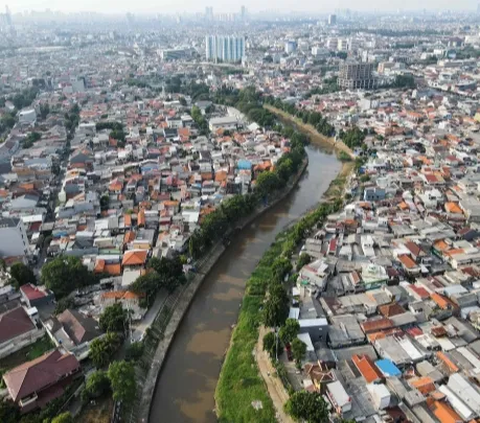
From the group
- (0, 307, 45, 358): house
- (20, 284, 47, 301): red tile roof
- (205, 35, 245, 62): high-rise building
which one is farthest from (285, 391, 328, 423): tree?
(205, 35, 245, 62): high-rise building

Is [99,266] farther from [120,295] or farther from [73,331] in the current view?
[73,331]

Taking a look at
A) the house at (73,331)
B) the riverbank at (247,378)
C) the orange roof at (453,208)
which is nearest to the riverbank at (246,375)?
the riverbank at (247,378)

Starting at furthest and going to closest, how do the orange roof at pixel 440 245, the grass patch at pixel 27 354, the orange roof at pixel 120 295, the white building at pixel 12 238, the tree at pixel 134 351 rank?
the orange roof at pixel 440 245
the white building at pixel 12 238
the orange roof at pixel 120 295
the grass patch at pixel 27 354
the tree at pixel 134 351

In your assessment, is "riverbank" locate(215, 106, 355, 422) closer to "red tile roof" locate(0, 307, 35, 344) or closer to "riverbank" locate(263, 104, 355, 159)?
"red tile roof" locate(0, 307, 35, 344)

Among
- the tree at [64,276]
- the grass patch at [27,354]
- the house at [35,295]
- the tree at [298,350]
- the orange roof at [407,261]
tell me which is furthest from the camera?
the orange roof at [407,261]

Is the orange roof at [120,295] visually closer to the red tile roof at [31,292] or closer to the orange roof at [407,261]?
the red tile roof at [31,292]

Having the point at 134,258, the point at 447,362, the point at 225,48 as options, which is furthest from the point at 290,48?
the point at 447,362
